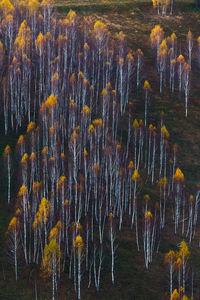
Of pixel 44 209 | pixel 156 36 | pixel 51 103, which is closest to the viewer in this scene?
pixel 44 209

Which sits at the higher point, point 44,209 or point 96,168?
point 96,168

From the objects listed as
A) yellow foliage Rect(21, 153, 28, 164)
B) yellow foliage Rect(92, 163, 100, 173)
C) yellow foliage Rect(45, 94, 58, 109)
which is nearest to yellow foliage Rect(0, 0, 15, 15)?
yellow foliage Rect(45, 94, 58, 109)

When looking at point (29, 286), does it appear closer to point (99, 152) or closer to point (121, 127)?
point (99, 152)

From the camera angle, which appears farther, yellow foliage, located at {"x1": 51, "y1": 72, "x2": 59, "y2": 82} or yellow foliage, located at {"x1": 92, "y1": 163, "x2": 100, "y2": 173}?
yellow foliage, located at {"x1": 51, "y1": 72, "x2": 59, "y2": 82}

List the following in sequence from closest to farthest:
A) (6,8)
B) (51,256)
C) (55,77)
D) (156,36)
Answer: (51,256) → (55,77) → (156,36) → (6,8)

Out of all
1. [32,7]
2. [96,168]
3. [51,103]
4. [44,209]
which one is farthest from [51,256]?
[32,7]

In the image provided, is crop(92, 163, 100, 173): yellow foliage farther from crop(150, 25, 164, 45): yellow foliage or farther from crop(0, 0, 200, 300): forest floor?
crop(150, 25, 164, 45): yellow foliage

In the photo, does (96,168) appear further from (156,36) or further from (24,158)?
(156,36)

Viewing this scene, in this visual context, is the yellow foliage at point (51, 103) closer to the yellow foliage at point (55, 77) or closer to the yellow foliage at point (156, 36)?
the yellow foliage at point (55, 77)
